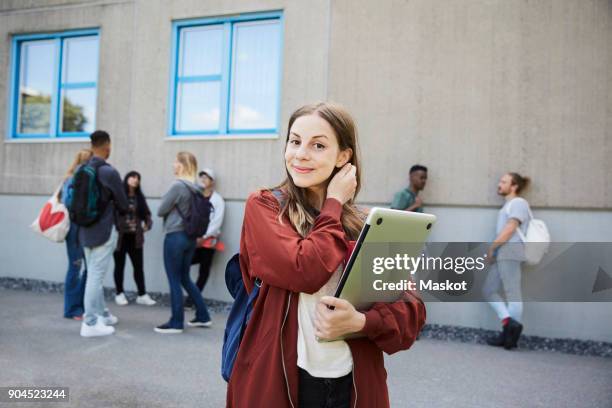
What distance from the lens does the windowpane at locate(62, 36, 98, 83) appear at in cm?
930

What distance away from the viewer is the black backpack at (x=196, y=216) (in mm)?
5930

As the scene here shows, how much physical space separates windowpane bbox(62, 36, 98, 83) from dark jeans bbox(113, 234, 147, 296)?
10.8 ft

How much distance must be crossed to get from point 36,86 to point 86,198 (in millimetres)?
5480

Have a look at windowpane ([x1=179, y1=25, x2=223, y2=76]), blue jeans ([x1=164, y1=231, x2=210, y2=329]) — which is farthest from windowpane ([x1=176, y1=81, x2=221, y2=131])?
blue jeans ([x1=164, y1=231, x2=210, y2=329])

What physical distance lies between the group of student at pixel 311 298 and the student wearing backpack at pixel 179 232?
4306mm

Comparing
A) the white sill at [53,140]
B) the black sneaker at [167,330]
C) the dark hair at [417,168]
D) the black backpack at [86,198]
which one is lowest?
the black sneaker at [167,330]

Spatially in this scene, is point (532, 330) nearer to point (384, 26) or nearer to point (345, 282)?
point (384, 26)

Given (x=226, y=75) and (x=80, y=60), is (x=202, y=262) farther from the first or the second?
(x=80, y=60)

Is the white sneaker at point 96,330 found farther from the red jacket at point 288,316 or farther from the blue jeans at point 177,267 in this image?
the red jacket at point 288,316

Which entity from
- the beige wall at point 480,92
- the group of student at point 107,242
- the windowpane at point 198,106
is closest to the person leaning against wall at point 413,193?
the beige wall at point 480,92

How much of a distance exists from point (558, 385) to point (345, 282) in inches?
165

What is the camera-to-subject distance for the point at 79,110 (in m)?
9.45

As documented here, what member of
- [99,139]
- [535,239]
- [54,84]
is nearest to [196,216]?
[99,139]

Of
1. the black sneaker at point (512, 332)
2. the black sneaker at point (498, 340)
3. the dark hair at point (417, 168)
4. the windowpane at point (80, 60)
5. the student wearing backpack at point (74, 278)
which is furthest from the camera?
the windowpane at point (80, 60)
